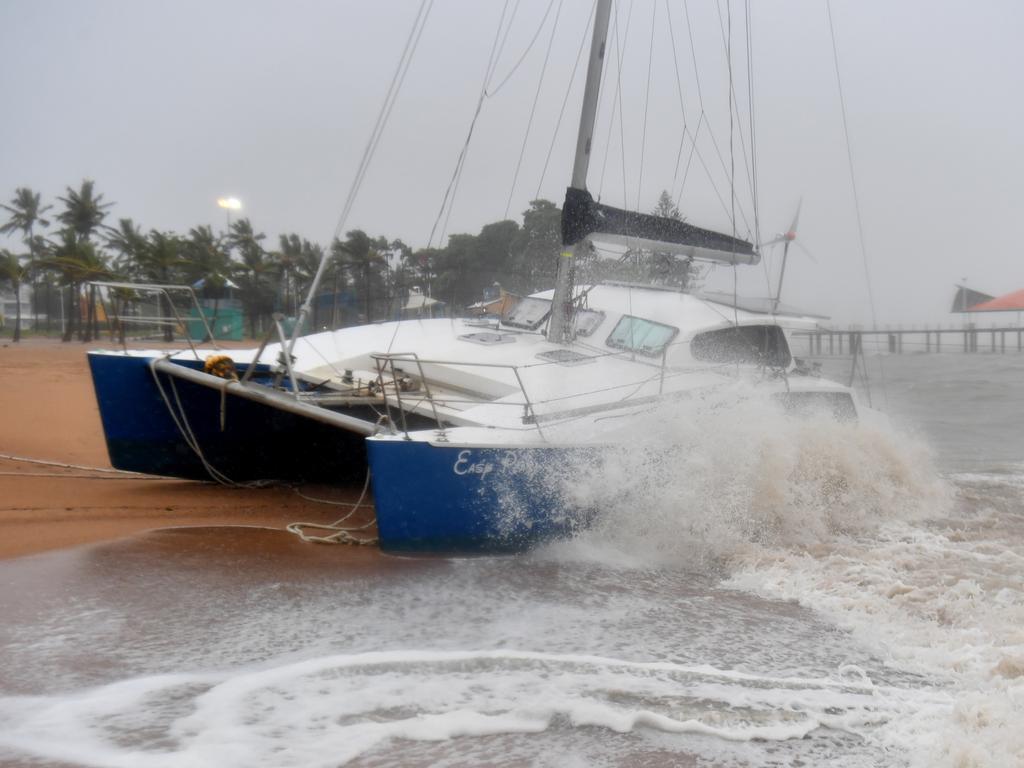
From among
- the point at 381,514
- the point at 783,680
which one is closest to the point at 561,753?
the point at 783,680

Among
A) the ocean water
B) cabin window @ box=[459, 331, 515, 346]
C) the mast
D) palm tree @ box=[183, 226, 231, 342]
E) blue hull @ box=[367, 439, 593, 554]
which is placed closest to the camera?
the ocean water

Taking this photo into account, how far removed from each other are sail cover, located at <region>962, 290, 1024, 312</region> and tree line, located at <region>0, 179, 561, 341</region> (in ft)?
60.6

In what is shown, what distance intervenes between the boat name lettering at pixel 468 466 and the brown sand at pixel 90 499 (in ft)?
5.93

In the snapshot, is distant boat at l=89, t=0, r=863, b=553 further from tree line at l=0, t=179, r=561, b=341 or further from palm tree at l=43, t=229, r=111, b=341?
palm tree at l=43, t=229, r=111, b=341

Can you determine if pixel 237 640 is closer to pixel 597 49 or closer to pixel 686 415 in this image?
pixel 686 415

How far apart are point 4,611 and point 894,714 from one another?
146 inches

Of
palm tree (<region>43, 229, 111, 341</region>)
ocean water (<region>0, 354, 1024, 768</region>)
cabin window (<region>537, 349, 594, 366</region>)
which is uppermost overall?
palm tree (<region>43, 229, 111, 341</region>)

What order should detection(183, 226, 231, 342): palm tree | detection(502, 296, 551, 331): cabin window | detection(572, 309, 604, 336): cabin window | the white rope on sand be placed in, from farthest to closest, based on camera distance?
detection(183, 226, 231, 342): palm tree, detection(502, 296, 551, 331): cabin window, detection(572, 309, 604, 336): cabin window, the white rope on sand

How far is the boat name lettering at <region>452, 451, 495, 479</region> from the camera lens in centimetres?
488

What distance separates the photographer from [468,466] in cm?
491

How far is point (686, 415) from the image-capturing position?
18.8ft

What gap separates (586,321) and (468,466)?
3.03 metres

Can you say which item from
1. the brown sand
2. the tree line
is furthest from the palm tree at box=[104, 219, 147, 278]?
the brown sand

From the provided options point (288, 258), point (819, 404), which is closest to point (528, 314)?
point (819, 404)
